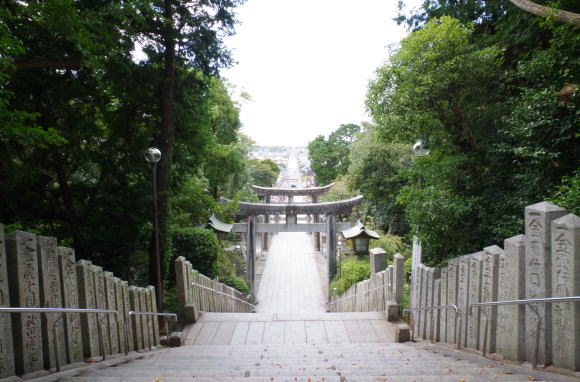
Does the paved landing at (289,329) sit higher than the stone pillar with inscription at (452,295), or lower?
lower

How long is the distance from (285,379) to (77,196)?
23.8 feet

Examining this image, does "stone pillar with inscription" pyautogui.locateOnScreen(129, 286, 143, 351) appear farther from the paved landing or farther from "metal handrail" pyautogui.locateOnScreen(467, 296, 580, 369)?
"metal handrail" pyautogui.locateOnScreen(467, 296, 580, 369)

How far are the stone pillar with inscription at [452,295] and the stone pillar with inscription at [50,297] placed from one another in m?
4.49

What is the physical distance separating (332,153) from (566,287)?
34.7 meters

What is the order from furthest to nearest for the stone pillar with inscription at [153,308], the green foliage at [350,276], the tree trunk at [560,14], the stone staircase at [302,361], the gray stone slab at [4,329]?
the green foliage at [350,276], the stone pillar with inscription at [153,308], the tree trunk at [560,14], the stone staircase at [302,361], the gray stone slab at [4,329]

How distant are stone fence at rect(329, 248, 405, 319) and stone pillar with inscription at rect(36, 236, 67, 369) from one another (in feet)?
17.9

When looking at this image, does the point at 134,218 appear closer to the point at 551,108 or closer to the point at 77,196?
the point at 77,196

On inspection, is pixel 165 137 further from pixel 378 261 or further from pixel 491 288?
pixel 491 288

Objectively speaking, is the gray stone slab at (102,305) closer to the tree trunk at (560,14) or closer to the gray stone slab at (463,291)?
the gray stone slab at (463,291)

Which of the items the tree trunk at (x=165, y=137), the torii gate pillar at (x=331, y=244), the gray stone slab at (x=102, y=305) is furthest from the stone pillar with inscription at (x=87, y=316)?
the torii gate pillar at (x=331, y=244)

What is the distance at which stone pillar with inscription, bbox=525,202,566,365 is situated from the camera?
308 cm

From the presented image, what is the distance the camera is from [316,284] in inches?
755

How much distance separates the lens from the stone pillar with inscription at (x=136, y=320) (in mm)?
5426

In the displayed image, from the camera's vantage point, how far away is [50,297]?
3.37 meters
